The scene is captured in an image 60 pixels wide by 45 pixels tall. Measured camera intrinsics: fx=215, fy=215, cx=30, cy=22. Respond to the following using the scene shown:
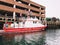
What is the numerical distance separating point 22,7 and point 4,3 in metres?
20.6

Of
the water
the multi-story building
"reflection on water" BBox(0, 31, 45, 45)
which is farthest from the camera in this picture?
the multi-story building

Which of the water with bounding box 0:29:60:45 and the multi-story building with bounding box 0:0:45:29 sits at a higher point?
the multi-story building with bounding box 0:0:45:29

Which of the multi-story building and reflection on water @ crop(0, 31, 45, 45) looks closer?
reflection on water @ crop(0, 31, 45, 45)

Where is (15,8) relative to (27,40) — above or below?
above

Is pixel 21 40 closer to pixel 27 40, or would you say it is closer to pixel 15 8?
pixel 27 40

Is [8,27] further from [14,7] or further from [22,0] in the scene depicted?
[22,0]

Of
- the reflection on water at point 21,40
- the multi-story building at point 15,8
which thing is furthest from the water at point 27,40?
the multi-story building at point 15,8

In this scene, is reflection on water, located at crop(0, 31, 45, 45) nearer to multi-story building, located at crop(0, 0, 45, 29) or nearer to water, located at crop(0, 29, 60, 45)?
water, located at crop(0, 29, 60, 45)

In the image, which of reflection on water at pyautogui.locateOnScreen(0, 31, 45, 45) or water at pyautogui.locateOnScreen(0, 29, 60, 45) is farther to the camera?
water at pyautogui.locateOnScreen(0, 29, 60, 45)

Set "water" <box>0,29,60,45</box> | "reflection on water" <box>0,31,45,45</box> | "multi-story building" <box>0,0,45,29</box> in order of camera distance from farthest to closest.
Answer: "multi-story building" <box>0,0,45,29</box>
"water" <box>0,29,60,45</box>
"reflection on water" <box>0,31,45,45</box>

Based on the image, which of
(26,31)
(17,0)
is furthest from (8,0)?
(26,31)

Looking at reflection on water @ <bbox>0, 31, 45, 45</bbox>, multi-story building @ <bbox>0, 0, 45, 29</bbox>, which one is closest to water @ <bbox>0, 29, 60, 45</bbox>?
reflection on water @ <bbox>0, 31, 45, 45</bbox>

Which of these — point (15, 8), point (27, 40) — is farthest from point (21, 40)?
point (15, 8)

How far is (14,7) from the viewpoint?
11500 cm
